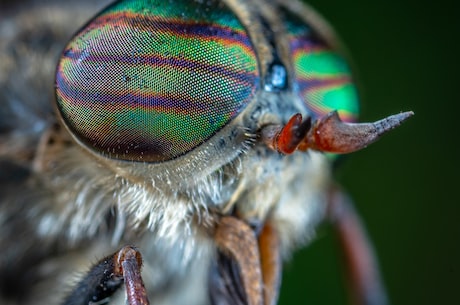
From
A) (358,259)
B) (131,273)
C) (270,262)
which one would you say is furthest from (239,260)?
(358,259)

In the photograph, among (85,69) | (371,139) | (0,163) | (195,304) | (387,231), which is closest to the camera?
(371,139)

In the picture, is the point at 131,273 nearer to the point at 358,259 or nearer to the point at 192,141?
the point at 192,141

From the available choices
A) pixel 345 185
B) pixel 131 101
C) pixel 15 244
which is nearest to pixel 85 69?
pixel 131 101

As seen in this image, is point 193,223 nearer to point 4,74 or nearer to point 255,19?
point 255,19

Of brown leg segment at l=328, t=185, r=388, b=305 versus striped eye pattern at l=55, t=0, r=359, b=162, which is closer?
striped eye pattern at l=55, t=0, r=359, b=162

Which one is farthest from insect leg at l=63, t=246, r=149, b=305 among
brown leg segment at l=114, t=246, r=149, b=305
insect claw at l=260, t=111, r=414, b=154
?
insect claw at l=260, t=111, r=414, b=154

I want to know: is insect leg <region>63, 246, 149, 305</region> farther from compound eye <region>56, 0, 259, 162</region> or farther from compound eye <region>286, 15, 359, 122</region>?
compound eye <region>286, 15, 359, 122</region>
